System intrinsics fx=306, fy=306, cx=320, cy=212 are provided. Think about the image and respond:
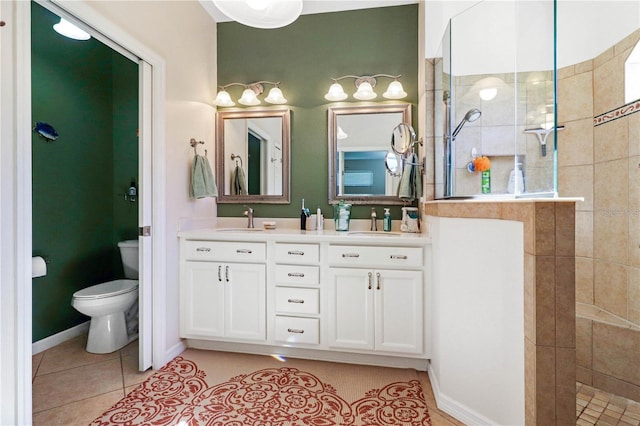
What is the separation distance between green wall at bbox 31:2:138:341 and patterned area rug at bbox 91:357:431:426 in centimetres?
122

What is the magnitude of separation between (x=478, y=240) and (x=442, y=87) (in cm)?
110

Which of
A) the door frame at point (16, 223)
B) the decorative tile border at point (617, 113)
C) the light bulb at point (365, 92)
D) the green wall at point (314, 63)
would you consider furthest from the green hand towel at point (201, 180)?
the decorative tile border at point (617, 113)

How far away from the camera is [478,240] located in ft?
4.68

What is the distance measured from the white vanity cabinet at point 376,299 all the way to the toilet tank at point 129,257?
178 centimetres

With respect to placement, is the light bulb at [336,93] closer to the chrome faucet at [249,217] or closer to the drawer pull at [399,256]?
the chrome faucet at [249,217]

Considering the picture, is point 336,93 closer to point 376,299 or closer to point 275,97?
point 275,97

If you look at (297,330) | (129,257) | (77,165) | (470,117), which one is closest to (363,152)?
(470,117)

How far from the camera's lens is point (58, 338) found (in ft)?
7.78

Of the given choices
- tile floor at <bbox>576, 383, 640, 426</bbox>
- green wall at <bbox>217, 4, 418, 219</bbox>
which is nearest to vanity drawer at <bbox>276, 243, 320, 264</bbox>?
green wall at <bbox>217, 4, 418, 219</bbox>

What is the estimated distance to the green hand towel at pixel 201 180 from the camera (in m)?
2.37

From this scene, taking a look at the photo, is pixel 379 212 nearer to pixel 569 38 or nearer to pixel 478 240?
pixel 478 240

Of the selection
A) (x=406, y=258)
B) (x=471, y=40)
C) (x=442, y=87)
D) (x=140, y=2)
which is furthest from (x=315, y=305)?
(x=140, y=2)

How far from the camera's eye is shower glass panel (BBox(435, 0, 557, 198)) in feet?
4.51

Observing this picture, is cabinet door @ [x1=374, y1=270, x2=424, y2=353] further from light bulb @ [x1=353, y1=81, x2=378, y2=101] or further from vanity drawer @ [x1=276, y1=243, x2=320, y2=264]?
light bulb @ [x1=353, y1=81, x2=378, y2=101]
